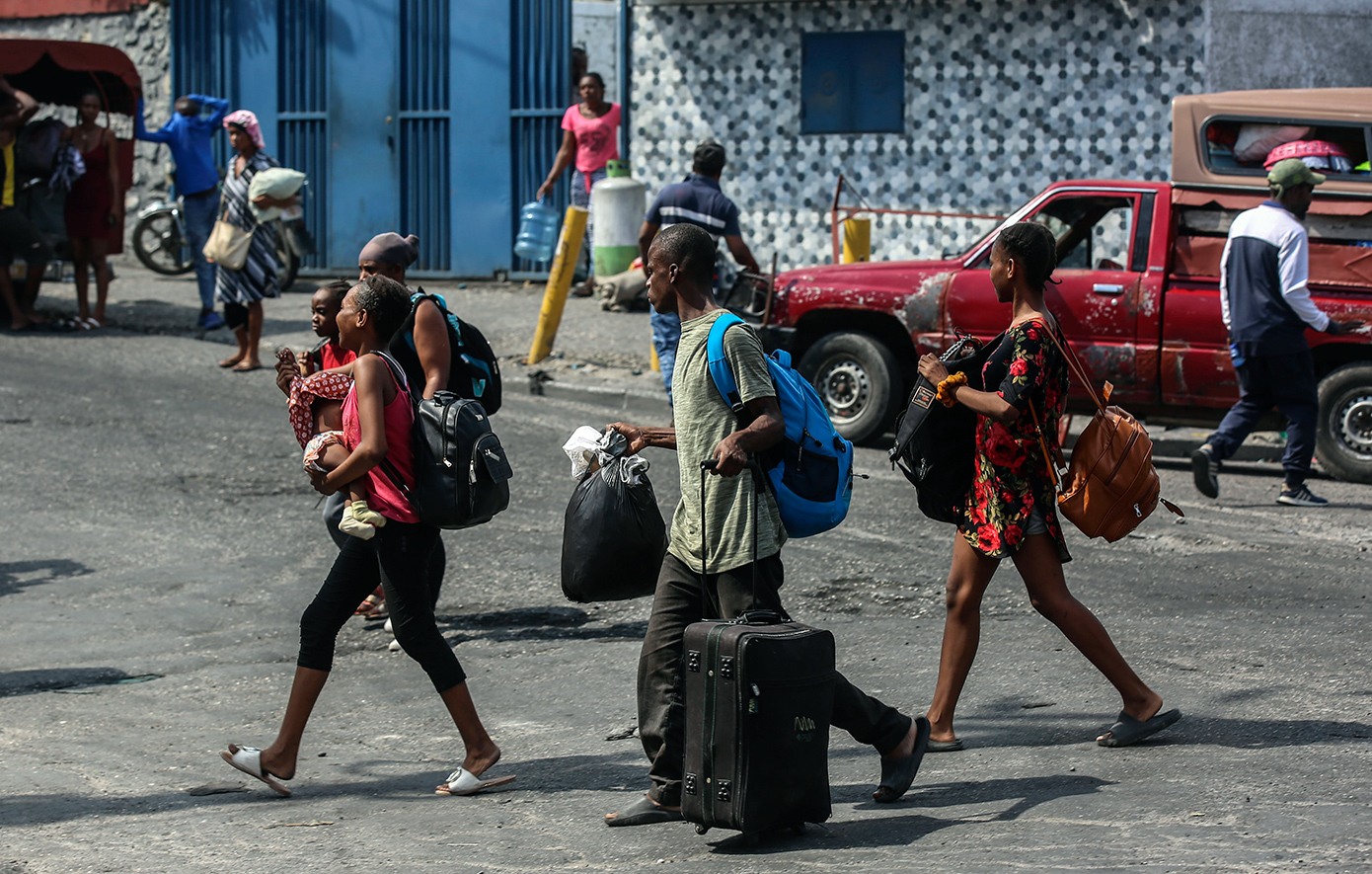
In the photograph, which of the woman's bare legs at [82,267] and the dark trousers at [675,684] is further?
the woman's bare legs at [82,267]

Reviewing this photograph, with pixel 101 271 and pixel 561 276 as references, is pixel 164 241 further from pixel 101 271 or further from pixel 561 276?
pixel 561 276

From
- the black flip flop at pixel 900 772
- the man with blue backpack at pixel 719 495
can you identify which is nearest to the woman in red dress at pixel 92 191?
the man with blue backpack at pixel 719 495

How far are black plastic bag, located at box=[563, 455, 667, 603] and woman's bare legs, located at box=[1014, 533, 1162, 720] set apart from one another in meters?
1.18

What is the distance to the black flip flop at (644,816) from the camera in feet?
14.2

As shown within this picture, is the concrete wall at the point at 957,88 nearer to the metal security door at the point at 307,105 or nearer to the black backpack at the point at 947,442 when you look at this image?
the metal security door at the point at 307,105

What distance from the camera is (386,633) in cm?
663

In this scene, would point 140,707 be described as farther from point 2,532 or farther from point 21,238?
point 21,238

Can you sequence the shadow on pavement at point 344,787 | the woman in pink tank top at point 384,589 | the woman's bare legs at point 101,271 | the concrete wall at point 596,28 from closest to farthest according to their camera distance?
1. the shadow on pavement at point 344,787
2. the woman in pink tank top at point 384,589
3. the woman's bare legs at point 101,271
4. the concrete wall at point 596,28

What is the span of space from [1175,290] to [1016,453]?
18.5 feet

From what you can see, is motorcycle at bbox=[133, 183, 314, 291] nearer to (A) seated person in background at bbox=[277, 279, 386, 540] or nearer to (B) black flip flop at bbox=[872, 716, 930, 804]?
(A) seated person in background at bbox=[277, 279, 386, 540]

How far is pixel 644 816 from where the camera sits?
4328mm

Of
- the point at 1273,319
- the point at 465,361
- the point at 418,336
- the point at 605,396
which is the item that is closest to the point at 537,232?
the point at 605,396

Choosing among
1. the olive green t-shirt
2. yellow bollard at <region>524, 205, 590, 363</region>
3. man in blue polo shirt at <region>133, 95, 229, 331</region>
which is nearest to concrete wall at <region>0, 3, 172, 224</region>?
man in blue polo shirt at <region>133, 95, 229, 331</region>

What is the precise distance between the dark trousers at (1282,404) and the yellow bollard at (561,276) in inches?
225
